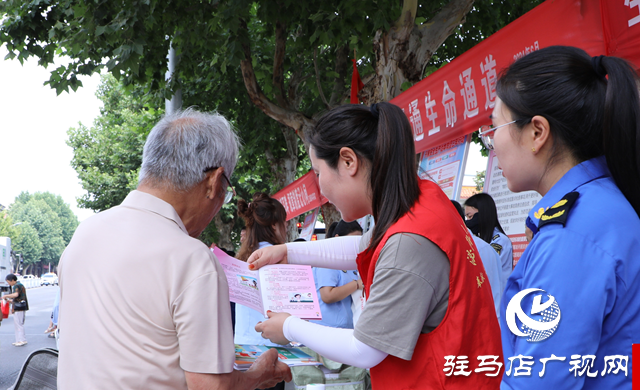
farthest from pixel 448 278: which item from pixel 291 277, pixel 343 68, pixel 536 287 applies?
pixel 343 68

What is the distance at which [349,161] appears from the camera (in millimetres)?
1583

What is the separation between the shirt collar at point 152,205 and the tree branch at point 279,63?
7.39 meters

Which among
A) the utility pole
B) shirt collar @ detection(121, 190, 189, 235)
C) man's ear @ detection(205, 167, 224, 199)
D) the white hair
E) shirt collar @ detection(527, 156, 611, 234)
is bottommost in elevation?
shirt collar @ detection(527, 156, 611, 234)

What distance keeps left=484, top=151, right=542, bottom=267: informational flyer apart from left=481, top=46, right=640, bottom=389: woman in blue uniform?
3042 millimetres

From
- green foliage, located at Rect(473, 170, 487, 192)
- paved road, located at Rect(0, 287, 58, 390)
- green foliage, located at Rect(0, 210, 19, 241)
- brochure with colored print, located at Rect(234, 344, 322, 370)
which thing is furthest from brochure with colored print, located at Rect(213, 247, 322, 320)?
green foliage, located at Rect(0, 210, 19, 241)

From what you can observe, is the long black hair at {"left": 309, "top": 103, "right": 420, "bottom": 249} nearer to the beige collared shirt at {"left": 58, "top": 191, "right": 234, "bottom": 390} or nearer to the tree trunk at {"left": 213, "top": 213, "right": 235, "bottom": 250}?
the beige collared shirt at {"left": 58, "top": 191, "right": 234, "bottom": 390}

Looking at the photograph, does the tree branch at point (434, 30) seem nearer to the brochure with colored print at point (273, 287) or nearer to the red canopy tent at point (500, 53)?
the red canopy tent at point (500, 53)

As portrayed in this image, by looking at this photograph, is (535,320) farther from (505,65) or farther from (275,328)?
(505,65)

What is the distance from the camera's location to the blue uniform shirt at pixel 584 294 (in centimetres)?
87

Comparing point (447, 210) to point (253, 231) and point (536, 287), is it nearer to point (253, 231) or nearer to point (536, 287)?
point (536, 287)

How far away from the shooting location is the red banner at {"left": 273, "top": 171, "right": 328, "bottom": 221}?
32.4 feet

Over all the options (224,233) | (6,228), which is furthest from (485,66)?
(6,228)

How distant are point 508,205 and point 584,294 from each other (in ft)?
11.4

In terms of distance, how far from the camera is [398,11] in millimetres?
6223
